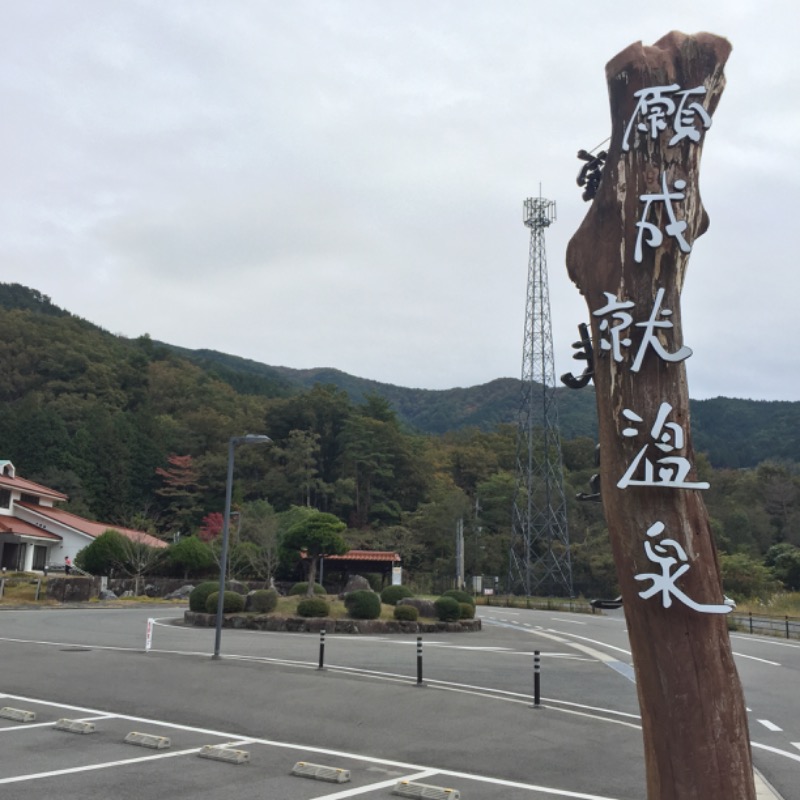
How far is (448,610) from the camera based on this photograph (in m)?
25.2

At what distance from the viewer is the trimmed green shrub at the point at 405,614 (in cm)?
2445

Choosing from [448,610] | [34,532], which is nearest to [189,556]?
[34,532]

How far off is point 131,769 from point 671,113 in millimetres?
7266

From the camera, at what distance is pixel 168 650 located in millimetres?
17000

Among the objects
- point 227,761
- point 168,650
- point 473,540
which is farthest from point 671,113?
point 473,540

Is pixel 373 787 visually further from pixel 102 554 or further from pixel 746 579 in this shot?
pixel 746 579

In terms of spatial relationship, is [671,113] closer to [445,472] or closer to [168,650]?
[168,650]

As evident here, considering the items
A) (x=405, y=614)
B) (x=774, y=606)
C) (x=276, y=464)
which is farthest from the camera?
(x=276, y=464)

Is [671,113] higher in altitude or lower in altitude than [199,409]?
lower

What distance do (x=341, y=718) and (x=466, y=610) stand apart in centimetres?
1663

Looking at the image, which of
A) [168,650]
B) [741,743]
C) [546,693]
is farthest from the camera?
[168,650]

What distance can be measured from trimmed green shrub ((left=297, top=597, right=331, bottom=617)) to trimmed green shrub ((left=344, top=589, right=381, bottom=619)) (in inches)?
31.6

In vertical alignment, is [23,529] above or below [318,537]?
above

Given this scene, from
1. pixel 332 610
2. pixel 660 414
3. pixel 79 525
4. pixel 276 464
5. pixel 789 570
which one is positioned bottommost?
pixel 332 610
